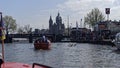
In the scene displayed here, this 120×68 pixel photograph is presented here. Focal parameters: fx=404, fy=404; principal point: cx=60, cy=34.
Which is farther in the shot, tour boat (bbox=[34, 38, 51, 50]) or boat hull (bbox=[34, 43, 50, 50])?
tour boat (bbox=[34, 38, 51, 50])

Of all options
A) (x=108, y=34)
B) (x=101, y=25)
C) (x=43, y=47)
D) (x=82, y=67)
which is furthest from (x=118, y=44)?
(x=101, y=25)

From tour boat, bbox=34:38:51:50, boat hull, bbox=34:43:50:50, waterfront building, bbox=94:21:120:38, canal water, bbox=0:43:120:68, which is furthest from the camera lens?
waterfront building, bbox=94:21:120:38

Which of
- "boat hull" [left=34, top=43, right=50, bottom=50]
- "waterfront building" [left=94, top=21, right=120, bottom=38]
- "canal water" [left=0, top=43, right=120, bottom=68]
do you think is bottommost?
"canal water" [left=0, top=43, right=120, bottom=68]

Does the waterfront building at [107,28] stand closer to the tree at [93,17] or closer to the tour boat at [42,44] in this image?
the tree at [93,17]

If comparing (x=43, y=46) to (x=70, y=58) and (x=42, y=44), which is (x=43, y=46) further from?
(x=70, y=58)

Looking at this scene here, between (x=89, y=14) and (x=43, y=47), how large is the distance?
100 metres

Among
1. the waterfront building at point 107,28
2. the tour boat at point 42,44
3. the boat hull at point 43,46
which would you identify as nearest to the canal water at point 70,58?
the boat hull at point 43,46

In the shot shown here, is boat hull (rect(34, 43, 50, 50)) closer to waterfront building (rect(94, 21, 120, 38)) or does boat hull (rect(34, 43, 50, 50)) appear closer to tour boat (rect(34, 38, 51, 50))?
tour boat (rect(34, 38, 51, 50))

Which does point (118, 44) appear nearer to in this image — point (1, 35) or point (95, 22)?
point (1, 35)

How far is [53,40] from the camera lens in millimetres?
193750

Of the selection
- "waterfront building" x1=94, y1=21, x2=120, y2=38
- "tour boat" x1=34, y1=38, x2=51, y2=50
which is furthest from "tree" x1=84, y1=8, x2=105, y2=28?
"tour boat" x1=34, y1=38, x2=51, y2=50

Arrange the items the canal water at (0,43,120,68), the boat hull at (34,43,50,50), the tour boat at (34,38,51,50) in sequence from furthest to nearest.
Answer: the tour boat at (34,38,51,50) → the boat hull at (34,43,50,50) → the canal water at (0,43,120,68)

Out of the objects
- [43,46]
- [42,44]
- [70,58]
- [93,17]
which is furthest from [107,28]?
[70,58]

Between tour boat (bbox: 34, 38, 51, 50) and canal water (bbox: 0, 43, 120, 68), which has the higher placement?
tour boat (bbox: 34, 38, 51, 50)
